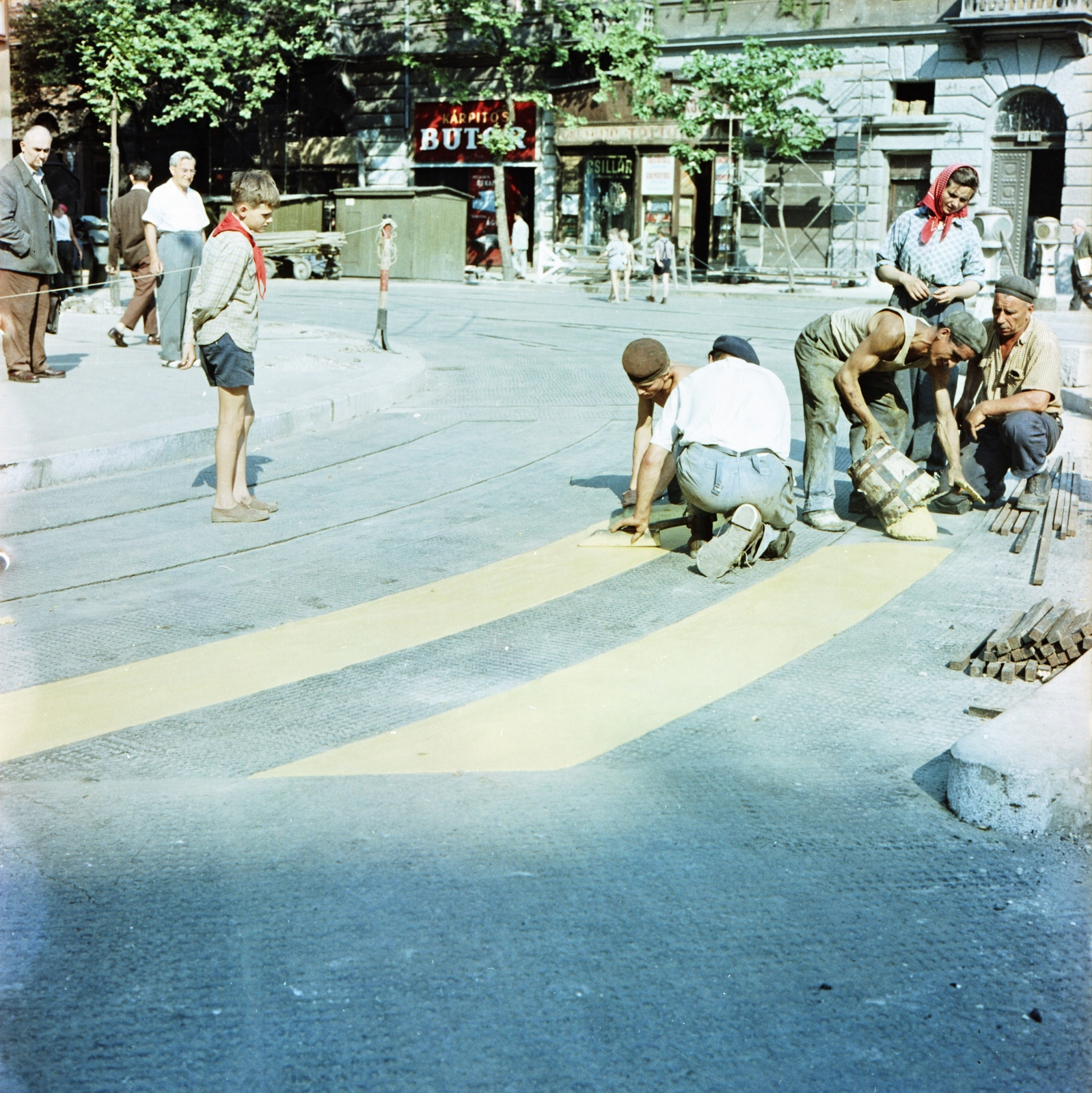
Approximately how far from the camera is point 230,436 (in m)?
6.76

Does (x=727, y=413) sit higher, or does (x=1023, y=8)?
(x=1023, y=8)

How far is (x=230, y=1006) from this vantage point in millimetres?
2623

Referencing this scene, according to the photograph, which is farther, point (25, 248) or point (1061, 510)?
point (25, 248)

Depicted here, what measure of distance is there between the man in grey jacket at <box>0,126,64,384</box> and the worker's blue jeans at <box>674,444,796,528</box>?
5755mm

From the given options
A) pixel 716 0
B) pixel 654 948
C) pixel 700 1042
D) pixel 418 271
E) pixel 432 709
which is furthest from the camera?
pixel 716 0

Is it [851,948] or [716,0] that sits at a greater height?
[716,0]

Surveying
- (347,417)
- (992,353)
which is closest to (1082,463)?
(992,353)

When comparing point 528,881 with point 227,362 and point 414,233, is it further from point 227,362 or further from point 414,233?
point 414,233

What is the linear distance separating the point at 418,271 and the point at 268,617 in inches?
1001

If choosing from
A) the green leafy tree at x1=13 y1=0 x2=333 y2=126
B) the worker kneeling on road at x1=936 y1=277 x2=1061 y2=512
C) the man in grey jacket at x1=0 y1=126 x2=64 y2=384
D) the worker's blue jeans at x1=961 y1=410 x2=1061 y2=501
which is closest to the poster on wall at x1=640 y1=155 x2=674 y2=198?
the green leafy tree at x1=13 y1=0 x2=333 y2=126

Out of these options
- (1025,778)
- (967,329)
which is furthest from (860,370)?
(1025,778)

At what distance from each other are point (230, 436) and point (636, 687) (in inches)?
120

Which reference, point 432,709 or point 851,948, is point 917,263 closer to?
point 432,709

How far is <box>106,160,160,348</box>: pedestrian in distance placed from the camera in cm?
1227
